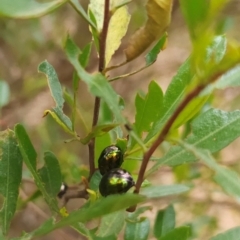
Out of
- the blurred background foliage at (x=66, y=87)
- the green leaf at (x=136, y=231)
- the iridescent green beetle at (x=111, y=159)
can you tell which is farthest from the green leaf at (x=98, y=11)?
the blurred background foliage at (x=66, y=87)

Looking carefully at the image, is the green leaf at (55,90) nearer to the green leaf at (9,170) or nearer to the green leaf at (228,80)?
the green leaf at (9,170)

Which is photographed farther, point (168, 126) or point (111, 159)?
point (111, 159)

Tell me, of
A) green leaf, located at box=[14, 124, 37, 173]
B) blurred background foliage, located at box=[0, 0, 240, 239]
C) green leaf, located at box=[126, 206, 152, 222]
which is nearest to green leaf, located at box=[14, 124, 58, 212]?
green leaf, located at box=[14, 124, 37, 173]

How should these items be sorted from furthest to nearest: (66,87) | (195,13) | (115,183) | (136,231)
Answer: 1. (66,87)
2. (136,231)
3. (115,183)
4. (195,13)

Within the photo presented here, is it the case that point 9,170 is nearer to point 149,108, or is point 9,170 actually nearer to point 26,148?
point 26,148

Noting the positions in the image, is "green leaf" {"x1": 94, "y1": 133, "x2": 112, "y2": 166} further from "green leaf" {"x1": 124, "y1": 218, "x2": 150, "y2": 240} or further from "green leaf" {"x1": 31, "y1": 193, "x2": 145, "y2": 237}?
"green leaf" {"x1": 31, "y1": 193, "x2": 145, "y2": 237}

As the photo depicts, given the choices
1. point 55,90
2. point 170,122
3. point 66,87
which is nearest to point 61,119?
point 55,90
